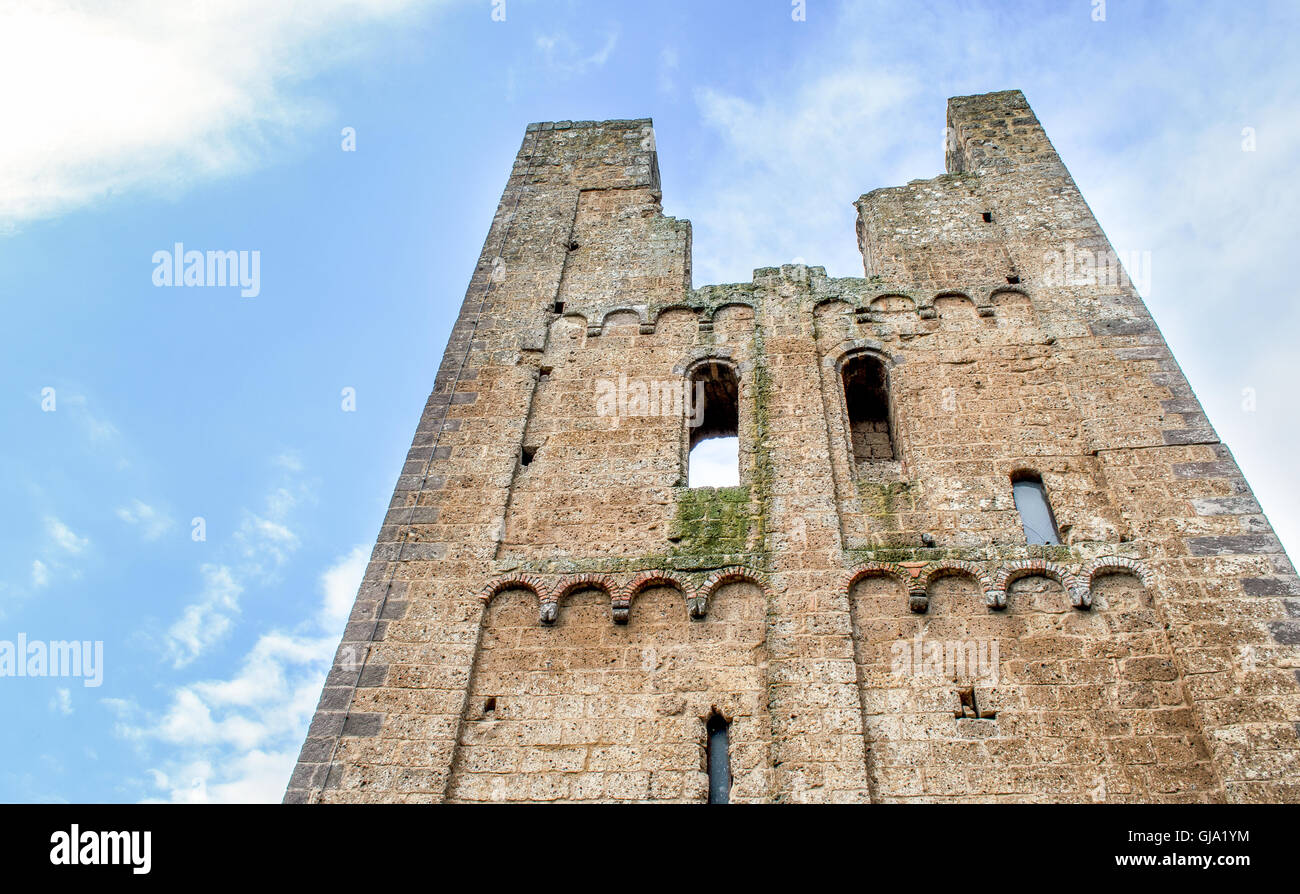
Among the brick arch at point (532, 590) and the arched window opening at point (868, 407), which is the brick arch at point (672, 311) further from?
the brick arch at point (532, 590)

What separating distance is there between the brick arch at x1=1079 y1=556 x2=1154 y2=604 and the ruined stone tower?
0.06 ft

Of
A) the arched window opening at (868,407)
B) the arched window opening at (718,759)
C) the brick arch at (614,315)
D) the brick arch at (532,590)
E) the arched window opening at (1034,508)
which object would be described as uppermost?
the brick arch at (614,315)

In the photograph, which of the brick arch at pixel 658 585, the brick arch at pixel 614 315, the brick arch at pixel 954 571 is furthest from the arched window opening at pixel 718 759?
the brick arch at pixel 614 315

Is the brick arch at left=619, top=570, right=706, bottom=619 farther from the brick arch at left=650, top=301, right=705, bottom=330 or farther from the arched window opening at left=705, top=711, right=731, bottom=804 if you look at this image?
the brick arch at left=650, top=301, right=705, bottom=330

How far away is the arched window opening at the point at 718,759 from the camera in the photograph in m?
6.55

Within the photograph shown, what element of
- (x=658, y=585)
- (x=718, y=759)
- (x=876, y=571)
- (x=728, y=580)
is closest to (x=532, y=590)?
(x=658, y=585)

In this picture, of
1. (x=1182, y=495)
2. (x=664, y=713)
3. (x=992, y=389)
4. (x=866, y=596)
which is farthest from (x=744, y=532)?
(x=1182, y=495)

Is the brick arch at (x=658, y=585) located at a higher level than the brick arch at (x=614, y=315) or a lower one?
lower

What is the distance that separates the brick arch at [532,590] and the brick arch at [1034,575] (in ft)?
11.9

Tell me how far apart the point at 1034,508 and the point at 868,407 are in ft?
8.02

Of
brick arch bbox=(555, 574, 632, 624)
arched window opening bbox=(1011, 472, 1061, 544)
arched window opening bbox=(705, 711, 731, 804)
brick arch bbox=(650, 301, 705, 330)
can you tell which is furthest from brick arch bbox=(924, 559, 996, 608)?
brick arch bbox=(650, 301, 705, 330)

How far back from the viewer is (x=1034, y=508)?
8.20 metres

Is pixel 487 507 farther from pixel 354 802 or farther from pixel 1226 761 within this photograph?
pixel 1226 761

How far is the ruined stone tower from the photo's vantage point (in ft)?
21.5
